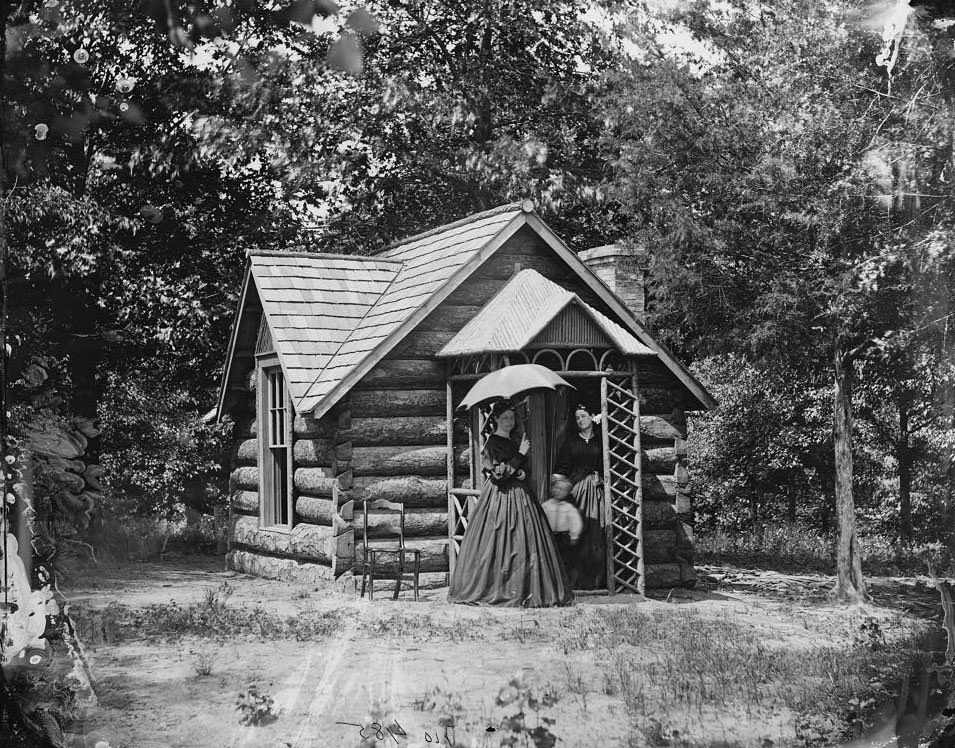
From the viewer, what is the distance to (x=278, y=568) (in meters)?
9.76

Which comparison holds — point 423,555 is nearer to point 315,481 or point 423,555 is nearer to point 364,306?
point 315,481

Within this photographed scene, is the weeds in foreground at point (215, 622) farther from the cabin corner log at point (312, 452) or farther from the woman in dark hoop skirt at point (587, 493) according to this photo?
the woman in dark hoop skirt at point (587, 493)

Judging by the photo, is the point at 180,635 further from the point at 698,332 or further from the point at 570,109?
the point at 698,332

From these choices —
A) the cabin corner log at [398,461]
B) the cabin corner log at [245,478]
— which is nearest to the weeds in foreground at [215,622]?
the cabin corner log at [398,461]

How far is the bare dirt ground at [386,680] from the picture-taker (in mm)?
4562

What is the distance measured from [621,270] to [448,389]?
1808 mm

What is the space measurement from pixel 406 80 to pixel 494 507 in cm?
371

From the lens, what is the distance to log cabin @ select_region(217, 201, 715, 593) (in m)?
8.84

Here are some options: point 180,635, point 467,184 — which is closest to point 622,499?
point 467,184

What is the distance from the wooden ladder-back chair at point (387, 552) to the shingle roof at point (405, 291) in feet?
3.54

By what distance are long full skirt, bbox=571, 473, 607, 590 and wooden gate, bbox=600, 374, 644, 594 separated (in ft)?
0.22

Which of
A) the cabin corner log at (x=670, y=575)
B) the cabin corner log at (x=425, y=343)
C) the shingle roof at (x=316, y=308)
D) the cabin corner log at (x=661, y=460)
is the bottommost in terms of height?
the cabin corner log at (x=670, y=575)

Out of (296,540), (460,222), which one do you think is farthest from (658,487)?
(460,222)

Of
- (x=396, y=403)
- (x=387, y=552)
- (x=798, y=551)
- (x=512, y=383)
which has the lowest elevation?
(x=798, y=551)
